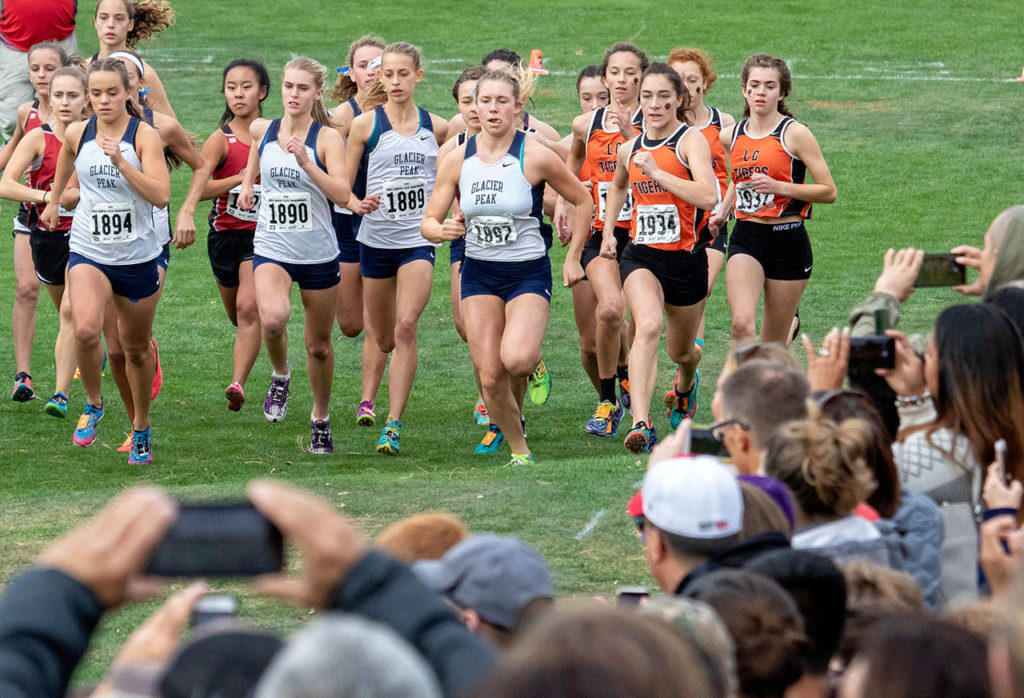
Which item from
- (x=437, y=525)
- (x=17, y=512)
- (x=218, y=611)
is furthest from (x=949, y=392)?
(x=17, y=512)

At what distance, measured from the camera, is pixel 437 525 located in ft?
10.8

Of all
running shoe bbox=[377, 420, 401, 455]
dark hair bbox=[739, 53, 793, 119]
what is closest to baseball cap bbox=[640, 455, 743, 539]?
running shoe bbox=[377, 420, 401, 455]

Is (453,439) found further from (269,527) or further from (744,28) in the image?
(744,28)

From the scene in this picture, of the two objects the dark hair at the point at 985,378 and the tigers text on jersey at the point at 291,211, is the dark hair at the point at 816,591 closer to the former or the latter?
the dark hair at the point at 985,378

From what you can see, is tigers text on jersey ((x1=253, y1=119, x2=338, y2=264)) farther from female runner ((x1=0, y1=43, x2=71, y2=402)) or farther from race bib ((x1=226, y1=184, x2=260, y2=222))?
female runner ((x1=0, y1=43, x2=71, y2=402))

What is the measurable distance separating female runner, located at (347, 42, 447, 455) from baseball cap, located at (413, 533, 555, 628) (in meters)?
5.70

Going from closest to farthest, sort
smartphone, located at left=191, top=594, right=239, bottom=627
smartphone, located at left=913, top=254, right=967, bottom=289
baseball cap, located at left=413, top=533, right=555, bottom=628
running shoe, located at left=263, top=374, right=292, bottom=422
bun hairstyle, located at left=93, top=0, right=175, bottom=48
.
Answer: smartphone, located at left=191, top=594, right=239, bottom=627, baseball cap, located at left=413, top=533, right=555, bottom=628, smartphone, located at left=913, top=254, right=967, bottom=289, running shoe, located at left=263, top=374, right=292, bottom=422, bun hairstyle, located at left=93, top=0, right=175, bottom=48

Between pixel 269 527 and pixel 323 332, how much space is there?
22.2 ft

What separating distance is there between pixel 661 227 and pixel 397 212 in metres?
1.72

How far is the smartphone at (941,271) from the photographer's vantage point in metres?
5.11

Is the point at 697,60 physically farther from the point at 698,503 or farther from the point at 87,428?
the point at 698,503

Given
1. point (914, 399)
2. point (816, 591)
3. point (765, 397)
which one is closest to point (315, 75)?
point (914, 399)

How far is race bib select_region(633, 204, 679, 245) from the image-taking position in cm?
838

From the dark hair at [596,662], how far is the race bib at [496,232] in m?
6.26
